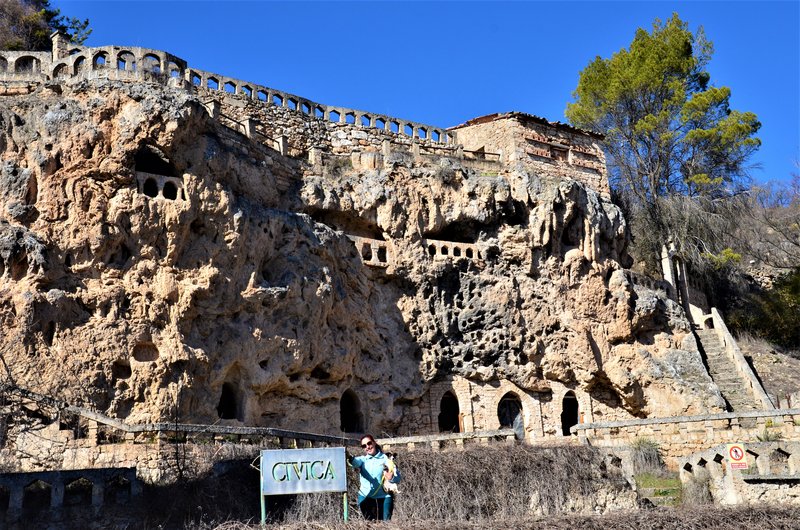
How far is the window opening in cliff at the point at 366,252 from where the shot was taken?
27422 mm

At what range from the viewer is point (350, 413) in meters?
26.5

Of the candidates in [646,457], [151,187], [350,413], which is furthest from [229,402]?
[646,457]

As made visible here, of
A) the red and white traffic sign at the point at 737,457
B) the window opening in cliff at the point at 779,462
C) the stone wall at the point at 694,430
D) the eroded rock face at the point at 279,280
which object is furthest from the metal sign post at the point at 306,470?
the stone wall at the point at 694,430

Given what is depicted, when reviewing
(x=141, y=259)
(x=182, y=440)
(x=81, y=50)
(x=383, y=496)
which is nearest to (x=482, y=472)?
(x=182, y=440)

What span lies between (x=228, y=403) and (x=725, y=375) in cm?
1609

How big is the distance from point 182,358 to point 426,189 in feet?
33.6

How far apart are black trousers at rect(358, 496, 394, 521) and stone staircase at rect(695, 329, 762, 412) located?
1878cm

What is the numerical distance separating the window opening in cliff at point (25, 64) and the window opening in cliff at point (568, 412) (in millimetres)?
17647

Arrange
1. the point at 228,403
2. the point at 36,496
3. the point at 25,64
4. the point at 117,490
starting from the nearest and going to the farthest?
1. the point at 36,496
2. the point at 117,490
3. the point at 228,403
4. the point at 25,64

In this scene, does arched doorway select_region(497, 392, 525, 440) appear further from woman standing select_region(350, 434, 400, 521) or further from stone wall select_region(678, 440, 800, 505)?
woman standing select_region(350, 434, 400, 521)

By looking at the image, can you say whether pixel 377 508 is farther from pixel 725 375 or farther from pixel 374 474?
pixel 725 375

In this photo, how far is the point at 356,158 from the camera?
29094 millimetres

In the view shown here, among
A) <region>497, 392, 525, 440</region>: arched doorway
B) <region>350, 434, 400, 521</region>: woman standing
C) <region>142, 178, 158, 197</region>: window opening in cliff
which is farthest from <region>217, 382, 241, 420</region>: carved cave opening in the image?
<region>350, 434, 400, 521</region>: woman standing

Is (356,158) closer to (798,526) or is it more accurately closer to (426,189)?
(426,189)
